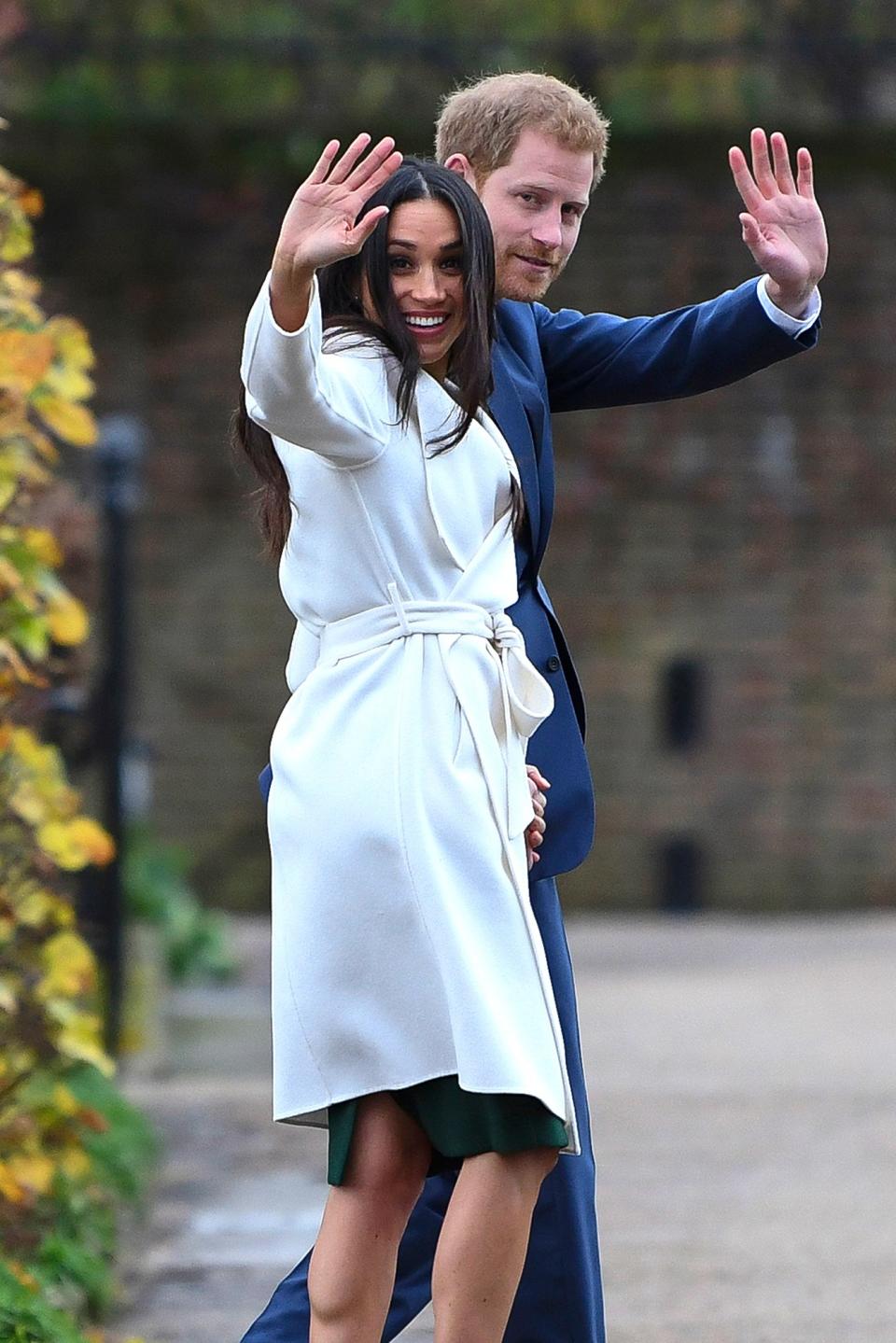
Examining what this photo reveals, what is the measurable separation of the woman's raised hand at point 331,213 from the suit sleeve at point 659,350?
55 centimetres

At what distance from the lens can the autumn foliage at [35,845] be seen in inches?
145

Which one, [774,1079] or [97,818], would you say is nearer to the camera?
[774,1079]

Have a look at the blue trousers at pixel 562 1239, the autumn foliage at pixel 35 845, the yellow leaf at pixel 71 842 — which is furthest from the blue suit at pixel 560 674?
the yellow leaf at pixel 71 842

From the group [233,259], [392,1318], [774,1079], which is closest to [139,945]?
[774,1079]

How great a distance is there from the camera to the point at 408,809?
A: 265 centimetres

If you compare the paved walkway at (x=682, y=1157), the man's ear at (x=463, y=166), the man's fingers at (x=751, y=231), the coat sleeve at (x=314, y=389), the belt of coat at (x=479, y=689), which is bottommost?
the paved walkway at (x=682, y=1157)

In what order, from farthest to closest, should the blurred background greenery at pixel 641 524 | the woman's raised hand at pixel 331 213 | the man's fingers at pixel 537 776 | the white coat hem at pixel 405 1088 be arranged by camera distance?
the blurred background greenery at pixel 641 524 → the man's fingers at pixel 537 776 → the white coat hem at pixel 405 1088 → the woman's raised hand at pixel 331 213

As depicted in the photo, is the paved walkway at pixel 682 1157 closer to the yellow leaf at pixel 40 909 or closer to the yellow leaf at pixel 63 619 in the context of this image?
the yellow leaf at pixel 40 909

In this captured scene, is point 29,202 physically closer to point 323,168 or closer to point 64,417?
point 64,417

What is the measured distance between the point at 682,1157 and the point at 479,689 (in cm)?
320

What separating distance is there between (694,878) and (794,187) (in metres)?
8.25

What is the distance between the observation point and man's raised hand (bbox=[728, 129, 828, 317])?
2.84 m

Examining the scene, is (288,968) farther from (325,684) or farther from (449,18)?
(449,18)

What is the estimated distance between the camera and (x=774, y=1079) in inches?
266
